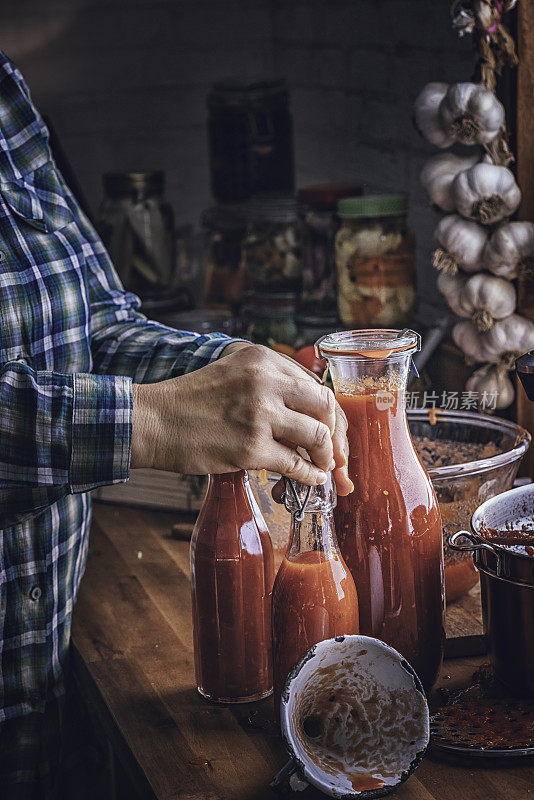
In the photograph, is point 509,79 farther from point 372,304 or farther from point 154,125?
point 154,125

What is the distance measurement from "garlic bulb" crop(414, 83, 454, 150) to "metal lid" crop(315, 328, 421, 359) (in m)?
0.69

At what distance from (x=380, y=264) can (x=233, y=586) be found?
986 mm

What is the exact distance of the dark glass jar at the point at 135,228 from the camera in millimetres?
2291

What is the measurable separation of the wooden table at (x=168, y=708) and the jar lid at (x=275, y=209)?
897mm

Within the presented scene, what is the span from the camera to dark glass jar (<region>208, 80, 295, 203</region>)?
2.34 meters

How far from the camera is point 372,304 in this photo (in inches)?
71.4

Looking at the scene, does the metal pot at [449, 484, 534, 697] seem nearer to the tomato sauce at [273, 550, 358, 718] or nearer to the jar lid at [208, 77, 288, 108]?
the tomato sauce at [273, 550, 358, 718]

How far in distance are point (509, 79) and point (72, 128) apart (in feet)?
5.57

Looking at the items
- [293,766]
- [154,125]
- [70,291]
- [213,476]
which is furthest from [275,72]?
[293,766]

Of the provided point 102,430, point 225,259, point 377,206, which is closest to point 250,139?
point 225,259

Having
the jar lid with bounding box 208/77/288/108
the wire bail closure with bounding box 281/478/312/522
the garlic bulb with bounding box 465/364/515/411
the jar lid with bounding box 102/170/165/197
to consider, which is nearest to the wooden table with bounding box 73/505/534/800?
the wire bail closure with bounding box 281/478/312/522

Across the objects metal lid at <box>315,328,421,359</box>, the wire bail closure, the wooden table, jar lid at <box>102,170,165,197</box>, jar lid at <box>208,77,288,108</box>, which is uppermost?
jar lid at <box>208,77,288,108</box>

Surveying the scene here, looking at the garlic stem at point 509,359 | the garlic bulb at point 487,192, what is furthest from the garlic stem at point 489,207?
the garlic stem at point 509,359

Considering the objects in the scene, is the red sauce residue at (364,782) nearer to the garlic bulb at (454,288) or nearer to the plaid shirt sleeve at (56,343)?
the plaid shirt sleeve at (56,343)
